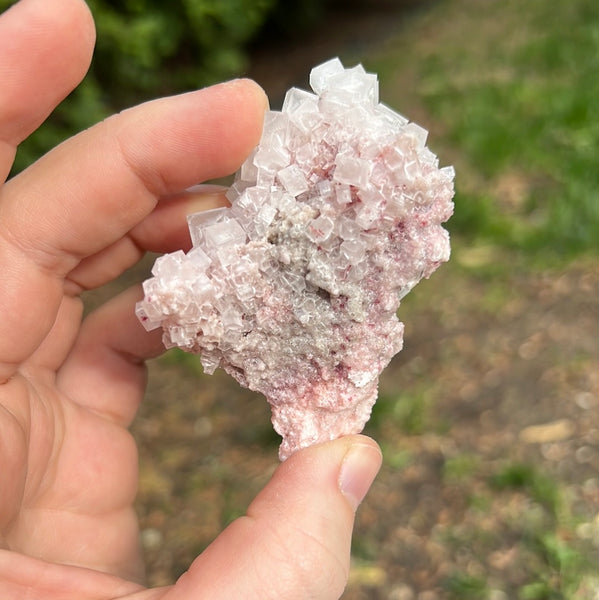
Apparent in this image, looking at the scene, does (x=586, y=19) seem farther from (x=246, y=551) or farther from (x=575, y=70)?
(x=246, y=551)

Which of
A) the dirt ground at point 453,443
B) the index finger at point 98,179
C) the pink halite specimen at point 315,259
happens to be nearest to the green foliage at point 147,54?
the dirt ground at point 453,443

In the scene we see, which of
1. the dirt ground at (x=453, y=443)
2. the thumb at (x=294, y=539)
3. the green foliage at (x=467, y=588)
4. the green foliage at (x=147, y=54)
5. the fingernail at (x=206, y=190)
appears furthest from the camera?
the green foliage at (x=147, y=54)

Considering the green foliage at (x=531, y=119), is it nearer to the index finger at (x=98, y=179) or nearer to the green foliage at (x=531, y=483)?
the green foliage at (x=531, y=483)

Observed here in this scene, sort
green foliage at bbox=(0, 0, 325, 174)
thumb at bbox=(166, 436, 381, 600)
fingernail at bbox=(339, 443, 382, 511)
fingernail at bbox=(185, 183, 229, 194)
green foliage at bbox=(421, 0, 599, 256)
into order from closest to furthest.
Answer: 1. thumb at bbox=(166, 436, 381, 600)
2. fingernail at bbox=(339, 443, 382, 511)
3. fingernail at bbox=(185, 183, 229, 194)
4. green foliage at bbox=(421, 0, 599, 256)
5. green foliage at bbox=(0, 0, 325, 174)

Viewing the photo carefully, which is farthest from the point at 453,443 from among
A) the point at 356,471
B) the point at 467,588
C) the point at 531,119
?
the point at 531,119

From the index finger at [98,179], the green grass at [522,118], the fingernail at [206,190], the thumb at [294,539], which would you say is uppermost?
the index finger at [98,179]

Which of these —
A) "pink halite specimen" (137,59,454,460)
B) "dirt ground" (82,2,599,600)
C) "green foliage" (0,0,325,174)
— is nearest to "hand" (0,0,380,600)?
"pink halite specimen" (137,59,454,460)

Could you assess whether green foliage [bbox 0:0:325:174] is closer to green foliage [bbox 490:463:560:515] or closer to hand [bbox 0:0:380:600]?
hand [bbox 0:0:380:600]

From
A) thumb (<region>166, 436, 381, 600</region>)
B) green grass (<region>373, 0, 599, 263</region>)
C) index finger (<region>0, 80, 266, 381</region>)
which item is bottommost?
green grass (<region>373, 0, 599, 263</region>)
